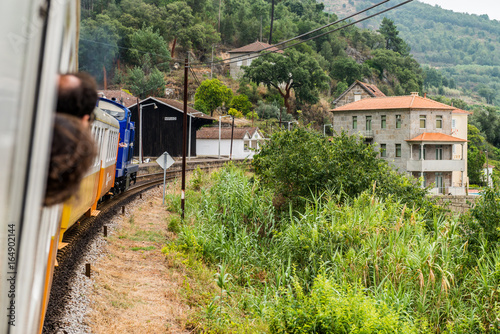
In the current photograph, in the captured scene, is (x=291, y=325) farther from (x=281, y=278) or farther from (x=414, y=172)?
(x=414, y=172)

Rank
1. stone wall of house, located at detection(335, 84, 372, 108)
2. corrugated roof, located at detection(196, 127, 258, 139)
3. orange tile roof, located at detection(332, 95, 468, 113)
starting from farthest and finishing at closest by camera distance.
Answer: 1. stone wall of house, located at detection(335, 84, 372, 108)
2. corrugated roof, located at detection(196, 127, 258, 139)
3. orange tile roof, located at detection(332, 95, 468, 113)

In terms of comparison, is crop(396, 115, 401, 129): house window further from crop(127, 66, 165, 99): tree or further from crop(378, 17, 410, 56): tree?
crop(378, 17, 410, 56): tree

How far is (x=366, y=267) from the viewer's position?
398 inches

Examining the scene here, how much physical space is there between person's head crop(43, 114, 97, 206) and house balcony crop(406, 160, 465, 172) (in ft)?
127

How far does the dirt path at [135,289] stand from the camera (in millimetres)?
7098

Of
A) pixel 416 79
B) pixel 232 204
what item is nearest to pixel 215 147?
pixel 232 204

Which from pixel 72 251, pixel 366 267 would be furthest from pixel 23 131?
pixel 366 267

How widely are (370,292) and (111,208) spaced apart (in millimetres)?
8692

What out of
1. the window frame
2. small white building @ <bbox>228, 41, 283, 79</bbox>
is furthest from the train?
small white building @ <bbox>228, 41, 283, 79</bbox>

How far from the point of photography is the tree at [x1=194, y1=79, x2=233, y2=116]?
58.6m

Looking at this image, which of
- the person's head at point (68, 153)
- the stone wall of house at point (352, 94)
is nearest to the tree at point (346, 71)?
the stone wall of house at point (352, 94)

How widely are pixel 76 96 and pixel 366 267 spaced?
378 inches

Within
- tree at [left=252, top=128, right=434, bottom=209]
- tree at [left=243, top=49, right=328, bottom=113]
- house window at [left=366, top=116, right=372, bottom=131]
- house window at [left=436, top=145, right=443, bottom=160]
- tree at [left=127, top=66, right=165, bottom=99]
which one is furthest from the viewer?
tree at [left=243, top=49, right=328, bottom=113]

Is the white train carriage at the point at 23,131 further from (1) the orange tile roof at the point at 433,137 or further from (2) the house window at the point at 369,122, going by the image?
(2) the house window at the point at 369,122
